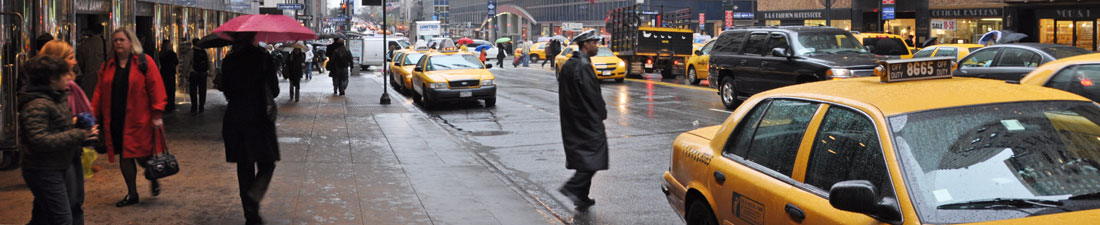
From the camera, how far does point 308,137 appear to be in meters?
14.3

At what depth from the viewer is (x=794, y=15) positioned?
169 ft

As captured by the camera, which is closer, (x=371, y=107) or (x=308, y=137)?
(x=308, y=137)

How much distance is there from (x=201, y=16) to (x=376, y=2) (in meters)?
5.89

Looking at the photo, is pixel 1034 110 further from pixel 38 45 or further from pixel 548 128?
pixel 548 128

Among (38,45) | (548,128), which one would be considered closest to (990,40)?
(548,128)

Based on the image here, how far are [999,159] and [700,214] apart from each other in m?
1.95

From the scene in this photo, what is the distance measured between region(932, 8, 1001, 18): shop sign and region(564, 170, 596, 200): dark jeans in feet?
114

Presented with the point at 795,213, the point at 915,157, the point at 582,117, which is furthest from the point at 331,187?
the point at 915,157

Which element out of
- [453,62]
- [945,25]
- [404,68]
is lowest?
[404,68]

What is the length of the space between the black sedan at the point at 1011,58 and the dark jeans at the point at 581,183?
9.33 metres

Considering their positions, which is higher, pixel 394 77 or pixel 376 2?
pixel 376 2

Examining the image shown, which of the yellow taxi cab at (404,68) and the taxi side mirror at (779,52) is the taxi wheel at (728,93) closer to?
the taxi side mirror at (779,52)

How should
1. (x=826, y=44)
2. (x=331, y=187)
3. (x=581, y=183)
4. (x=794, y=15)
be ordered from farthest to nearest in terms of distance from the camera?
(x=794, y=15)
(x=826, y=44)
(x=331, y=187)
(x=581, y=183)

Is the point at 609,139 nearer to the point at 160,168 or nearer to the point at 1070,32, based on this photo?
the point at 160,168
